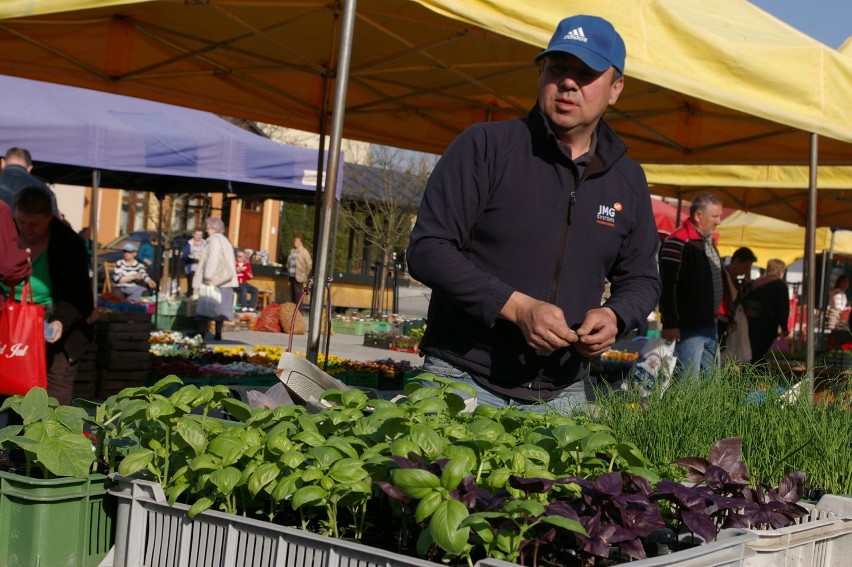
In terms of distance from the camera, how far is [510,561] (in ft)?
5.84

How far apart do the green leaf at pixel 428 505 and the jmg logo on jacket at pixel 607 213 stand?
1.58 m

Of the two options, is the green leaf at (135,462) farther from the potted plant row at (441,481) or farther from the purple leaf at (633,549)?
A: the purple leaf at (633,549)

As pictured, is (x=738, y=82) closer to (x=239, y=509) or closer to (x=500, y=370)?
(x=500, y=370)

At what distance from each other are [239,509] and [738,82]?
3.79 m

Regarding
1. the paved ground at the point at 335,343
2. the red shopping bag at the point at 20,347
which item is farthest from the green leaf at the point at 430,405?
the paved ground at the point at 335,343

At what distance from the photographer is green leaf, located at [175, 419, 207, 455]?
2.20 m

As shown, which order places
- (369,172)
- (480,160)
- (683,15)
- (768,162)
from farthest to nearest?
1. (369,172)
2. (768,162)
3. (683,15)
4. (480,160)

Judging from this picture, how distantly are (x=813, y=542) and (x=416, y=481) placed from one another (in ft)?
2.92

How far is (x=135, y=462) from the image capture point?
7.18 feet

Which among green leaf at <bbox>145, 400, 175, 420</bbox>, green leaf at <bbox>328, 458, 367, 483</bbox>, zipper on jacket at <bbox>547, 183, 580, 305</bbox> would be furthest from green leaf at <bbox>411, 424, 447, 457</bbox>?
zipper on jacket at <bbox>547, 183, 580, 305</bbox>

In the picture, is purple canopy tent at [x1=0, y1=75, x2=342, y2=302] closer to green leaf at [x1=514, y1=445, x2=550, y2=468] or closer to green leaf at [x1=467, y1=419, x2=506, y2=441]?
green leaf at [x1=467, y1=419, x2=506, y2=441]

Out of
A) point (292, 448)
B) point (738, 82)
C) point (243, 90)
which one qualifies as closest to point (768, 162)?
point (738, 82)

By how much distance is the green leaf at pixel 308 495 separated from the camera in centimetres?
192

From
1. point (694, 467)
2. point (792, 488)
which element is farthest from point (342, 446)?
point (792, 488)
